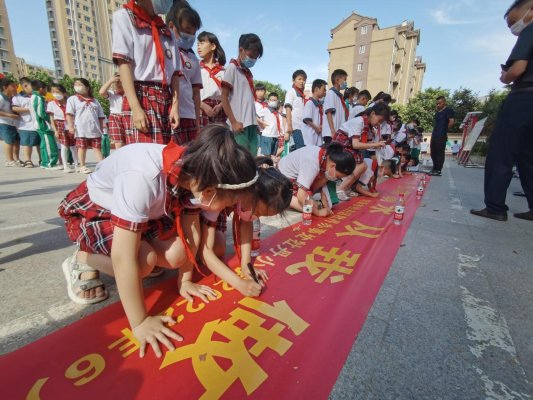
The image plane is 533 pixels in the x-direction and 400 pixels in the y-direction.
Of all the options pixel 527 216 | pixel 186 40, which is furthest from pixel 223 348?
pixel 527 216

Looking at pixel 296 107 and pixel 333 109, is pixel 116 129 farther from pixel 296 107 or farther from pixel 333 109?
pixel 333 109

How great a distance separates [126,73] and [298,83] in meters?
3.65

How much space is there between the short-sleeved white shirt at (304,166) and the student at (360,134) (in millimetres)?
1140

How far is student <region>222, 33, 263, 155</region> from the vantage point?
2.67 meters

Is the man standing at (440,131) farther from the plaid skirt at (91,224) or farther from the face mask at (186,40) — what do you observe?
the plaid skirt at (91,224)

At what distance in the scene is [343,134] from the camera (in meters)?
3.97

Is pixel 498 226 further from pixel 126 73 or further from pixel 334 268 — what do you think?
pixel 126 73

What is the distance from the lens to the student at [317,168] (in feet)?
8.63

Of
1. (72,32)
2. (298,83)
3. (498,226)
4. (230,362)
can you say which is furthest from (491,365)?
(72,32)

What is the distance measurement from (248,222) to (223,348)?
73 centimetres

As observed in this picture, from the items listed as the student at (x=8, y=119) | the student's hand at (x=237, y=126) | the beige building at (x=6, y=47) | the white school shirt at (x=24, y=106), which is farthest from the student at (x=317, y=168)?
the beige building at (x=6, y=47)

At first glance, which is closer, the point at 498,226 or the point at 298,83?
the point at 498,226

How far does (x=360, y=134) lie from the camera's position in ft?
12.5

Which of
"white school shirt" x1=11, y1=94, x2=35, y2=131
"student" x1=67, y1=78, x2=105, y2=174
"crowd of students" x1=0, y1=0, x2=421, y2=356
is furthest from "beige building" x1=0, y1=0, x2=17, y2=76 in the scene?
"crowd of students" x1=0, y1=0, x2=421, y2=356
